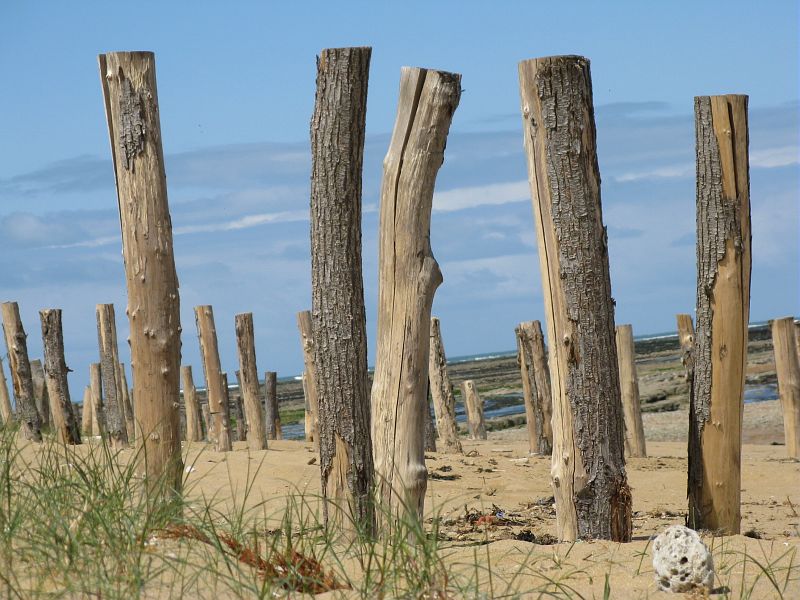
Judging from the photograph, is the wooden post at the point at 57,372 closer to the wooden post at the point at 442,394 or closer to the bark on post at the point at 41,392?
the bark on post at the point at 41,392

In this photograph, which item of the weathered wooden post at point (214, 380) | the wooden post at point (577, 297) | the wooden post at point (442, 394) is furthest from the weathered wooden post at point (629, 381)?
the wooden post at point (577, 297)

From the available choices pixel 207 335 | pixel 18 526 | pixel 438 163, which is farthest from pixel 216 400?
pixel 18 526

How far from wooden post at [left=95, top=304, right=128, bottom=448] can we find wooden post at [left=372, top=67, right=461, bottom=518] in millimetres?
7988

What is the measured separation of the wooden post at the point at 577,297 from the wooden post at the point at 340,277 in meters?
1.15

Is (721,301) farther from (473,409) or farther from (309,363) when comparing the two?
(473,409)

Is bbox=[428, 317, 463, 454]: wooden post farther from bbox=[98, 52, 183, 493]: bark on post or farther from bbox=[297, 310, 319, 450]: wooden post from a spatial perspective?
bbox=[98, 52, 183, 493]: bark on post

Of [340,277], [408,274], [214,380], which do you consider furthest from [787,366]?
[340,277]

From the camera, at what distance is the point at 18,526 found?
461 centimetres

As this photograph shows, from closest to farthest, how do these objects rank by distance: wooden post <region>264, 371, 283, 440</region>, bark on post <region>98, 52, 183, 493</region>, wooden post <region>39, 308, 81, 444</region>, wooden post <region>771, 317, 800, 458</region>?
bark on post <region>98, 52, 183, 493</region>
wooden post <region>771, 317, 800, 458</region>
wooden post <region>39, 308, 81, 444</region>
wooden post <region>264, 371, 283, 440</region>

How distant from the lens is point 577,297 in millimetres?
5914

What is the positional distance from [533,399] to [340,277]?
7.29 metres

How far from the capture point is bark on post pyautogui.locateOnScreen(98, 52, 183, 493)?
6613mm

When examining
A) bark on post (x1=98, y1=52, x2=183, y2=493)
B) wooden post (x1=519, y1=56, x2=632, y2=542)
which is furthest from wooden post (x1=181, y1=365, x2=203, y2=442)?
wooden post (x1=519, y1=56, x2=632, y2=542)

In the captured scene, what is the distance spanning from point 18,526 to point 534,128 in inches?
145
